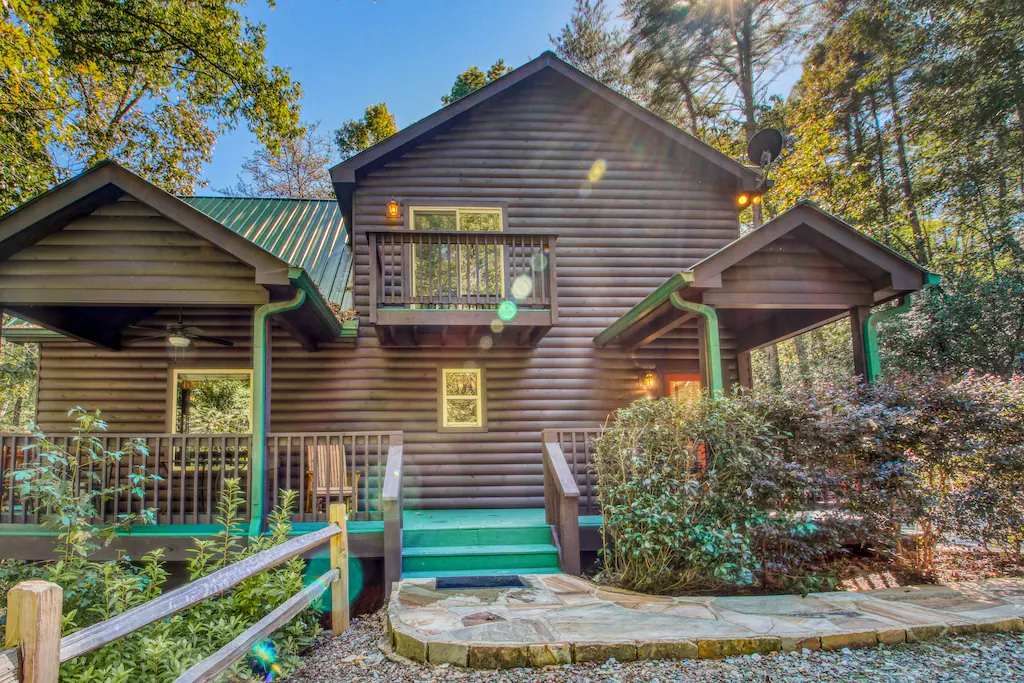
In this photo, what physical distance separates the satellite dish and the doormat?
7.68 metres

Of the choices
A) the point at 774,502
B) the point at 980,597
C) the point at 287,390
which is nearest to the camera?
the point at 980,597

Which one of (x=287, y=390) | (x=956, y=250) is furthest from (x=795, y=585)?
(x=956, y=250)

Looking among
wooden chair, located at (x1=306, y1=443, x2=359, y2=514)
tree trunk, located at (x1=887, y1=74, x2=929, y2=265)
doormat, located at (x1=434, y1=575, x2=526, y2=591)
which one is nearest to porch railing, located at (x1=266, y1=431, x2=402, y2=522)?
wooden chair, located at (x1=306, y1=443, x2=359, y2=514)

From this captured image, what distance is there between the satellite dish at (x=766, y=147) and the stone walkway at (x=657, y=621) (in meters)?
6.71

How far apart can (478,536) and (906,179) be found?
17.9m

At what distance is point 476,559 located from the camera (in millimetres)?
5777

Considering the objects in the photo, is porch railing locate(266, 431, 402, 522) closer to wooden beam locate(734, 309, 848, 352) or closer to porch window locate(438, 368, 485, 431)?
porch window locate(438, 368, 485, 431)

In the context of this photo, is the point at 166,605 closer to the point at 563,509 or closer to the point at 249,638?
the point at 249,638

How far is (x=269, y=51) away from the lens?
55.9ft

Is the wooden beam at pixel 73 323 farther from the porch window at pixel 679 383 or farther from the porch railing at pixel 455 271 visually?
the porch window at pixel 679 383

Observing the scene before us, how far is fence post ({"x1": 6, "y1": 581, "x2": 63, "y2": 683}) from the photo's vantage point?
5.29 ft

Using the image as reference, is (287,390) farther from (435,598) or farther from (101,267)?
(435,598)

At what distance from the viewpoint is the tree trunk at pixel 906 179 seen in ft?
52.5

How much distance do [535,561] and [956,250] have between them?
15.5m
